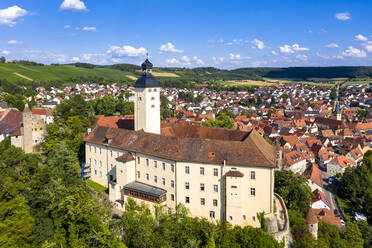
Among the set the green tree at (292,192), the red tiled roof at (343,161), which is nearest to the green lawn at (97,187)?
the green tree at (292,192)

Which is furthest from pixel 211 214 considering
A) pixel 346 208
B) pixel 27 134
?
pixel 346 208

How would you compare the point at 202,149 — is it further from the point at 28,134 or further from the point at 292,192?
the point at 28,134

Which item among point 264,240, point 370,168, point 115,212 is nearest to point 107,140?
point 115,212

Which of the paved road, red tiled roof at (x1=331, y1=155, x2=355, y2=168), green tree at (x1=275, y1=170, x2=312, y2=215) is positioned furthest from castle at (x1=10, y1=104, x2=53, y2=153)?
red tiled roof at (x1=331, y1=155, x2=355, y2=168)

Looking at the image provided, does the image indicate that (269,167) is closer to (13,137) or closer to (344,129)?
(13,137)

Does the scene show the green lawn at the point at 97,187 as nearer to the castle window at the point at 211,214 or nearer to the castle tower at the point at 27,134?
the castle window at the point at 211,214

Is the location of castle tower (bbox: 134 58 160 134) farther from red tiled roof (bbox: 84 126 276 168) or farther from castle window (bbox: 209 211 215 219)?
castle window (bbox: 209 211 215 219)
